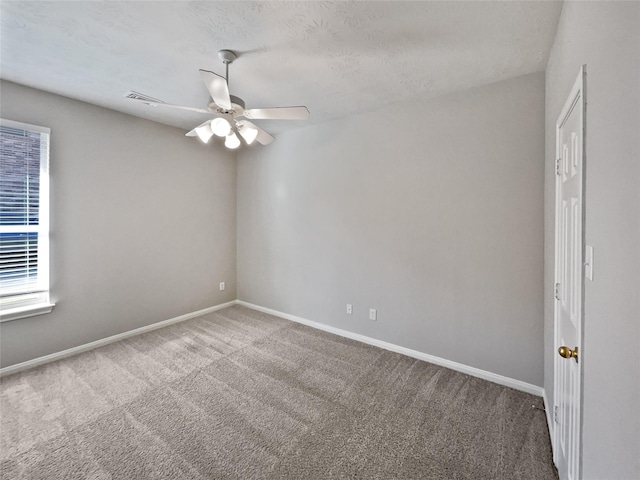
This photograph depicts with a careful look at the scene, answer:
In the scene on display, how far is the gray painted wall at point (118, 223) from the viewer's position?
2.76m

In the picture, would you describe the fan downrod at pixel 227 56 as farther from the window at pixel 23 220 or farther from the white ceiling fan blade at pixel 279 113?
the window at pixel 23 220

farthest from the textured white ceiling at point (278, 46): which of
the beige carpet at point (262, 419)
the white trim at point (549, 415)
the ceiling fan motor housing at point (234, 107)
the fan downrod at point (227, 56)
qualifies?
the beige carpet at point (262, 419)

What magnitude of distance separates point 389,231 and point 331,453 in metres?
2.01

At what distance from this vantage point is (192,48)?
1979mm

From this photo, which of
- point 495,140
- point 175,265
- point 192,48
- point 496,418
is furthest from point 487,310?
point 175,265

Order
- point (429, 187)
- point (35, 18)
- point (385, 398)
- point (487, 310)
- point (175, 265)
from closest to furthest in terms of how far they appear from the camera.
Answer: point (35, 18) → point (385, 398) → point (487, 310) → point (429, 187) → point (175, 265)

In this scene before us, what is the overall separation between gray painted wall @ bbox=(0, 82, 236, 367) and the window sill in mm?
72

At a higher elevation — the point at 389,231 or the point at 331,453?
the point at 389,231

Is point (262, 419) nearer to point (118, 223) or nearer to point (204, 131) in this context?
point (204, 131)

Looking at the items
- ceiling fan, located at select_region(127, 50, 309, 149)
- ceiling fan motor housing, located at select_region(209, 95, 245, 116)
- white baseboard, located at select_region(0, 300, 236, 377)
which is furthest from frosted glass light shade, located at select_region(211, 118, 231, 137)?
white baseboard, located at select_region(0, 300, 236, 377)

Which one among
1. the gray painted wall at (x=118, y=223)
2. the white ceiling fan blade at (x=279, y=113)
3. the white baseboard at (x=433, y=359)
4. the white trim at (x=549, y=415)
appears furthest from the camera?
the gray painted wall at (x=118, y=223)

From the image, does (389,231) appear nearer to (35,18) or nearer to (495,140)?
(495,140)

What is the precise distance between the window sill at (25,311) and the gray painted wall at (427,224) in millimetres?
2446

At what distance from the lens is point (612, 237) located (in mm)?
842
